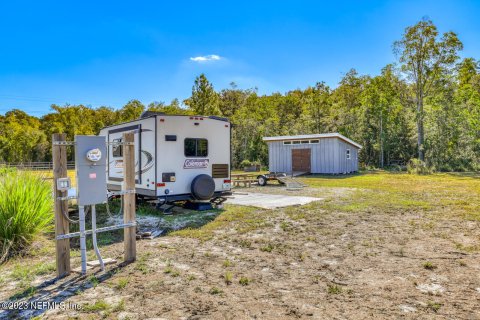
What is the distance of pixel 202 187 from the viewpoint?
7.93 meters

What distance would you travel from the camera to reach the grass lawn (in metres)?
2.90

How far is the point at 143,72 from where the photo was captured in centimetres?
2625

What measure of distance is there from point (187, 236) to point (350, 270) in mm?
2826

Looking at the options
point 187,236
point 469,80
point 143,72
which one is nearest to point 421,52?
point 469,80

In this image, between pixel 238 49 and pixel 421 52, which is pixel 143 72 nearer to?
pixel 238 49

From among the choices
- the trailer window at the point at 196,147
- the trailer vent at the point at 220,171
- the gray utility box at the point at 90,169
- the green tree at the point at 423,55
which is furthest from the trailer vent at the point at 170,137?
the green tree at the point at 423,55

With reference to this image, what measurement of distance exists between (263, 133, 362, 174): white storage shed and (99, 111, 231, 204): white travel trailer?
44.3 ft

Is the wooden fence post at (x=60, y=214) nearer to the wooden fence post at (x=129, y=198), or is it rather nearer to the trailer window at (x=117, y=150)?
the wooden fence post at (x=129, y=198)

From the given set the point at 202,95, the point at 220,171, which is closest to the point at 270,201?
the point at 220,171

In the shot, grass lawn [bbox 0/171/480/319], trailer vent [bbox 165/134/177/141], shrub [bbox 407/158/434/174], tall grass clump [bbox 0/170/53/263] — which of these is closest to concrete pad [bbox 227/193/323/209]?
grass lawn [bbox 0/171/480/319]

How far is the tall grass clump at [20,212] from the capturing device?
4.45 metres

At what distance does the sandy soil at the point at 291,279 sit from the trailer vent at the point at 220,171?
267 centimetres

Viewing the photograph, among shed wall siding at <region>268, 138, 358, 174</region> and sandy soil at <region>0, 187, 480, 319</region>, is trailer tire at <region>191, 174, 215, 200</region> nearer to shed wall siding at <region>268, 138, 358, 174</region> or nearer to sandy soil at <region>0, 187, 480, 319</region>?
sandy soil at <region>0, 187, 480, 319</region>

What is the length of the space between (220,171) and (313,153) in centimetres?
1397
